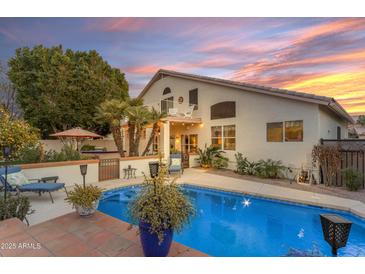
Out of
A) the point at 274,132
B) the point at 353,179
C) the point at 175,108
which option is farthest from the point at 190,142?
the point at 353,179

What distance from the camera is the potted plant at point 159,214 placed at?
2873 mm

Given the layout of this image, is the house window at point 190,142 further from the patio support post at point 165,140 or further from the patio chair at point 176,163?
the patio chair at point 176,163

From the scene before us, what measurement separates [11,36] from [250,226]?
30.1ft

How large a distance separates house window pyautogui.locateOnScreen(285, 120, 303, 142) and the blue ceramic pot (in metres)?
9.40

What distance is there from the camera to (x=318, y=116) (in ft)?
30.5

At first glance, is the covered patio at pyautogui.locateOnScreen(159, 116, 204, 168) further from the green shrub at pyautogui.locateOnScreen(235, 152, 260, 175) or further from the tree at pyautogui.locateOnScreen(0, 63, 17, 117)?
the tree at pyautogui.locateOnScreen(0, 63, 17, 117)

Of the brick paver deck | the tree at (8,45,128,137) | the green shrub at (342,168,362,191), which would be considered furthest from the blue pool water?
the tree at (8,45,128,137)

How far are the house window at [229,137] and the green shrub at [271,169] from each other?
257 cm

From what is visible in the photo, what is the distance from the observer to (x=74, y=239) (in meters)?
3.68

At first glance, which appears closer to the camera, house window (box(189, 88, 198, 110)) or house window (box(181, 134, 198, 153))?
house window (box(189, 88, 198, 110))

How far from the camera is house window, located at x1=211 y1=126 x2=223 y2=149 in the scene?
13798mm

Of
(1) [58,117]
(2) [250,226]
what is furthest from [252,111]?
(1) [58,117]
